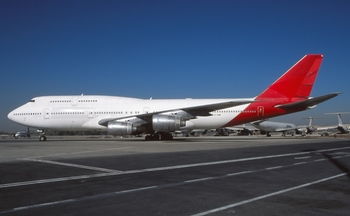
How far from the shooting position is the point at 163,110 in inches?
1048

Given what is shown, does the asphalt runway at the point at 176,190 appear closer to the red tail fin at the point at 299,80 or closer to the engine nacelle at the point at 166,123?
the engine nacelle at the point at 166,123

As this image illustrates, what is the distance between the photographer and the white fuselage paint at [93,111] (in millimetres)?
27250

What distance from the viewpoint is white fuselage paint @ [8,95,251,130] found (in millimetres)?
27250

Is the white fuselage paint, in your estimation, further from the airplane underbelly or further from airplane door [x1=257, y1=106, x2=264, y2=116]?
airplane door [x1=257, y1=106, x2=264, y2=116]

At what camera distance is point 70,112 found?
92.2 ft

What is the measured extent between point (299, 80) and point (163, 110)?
38.2 ft

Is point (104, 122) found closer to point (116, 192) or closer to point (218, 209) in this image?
point (116, 192)

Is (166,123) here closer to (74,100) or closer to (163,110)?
(163,110)

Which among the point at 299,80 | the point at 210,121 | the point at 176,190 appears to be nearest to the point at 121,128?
the point at 210,121

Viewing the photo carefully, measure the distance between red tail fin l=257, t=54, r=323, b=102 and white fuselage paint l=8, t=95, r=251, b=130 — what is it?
3555 millimetres

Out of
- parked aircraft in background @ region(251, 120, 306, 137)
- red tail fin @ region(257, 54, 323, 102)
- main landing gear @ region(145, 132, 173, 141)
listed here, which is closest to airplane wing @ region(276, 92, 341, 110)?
red tail fin @ region(257, 54, 323, 102)

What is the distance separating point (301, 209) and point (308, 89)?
24023 millimetres

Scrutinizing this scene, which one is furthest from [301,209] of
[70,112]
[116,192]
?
[70,112]

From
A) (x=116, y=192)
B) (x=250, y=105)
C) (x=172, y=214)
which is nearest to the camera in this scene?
(x=172, y=214)
